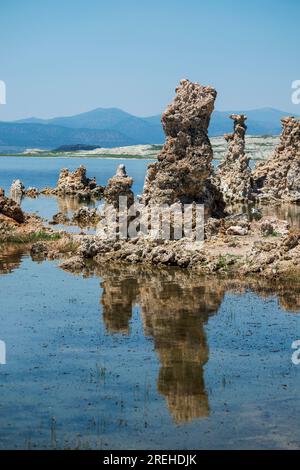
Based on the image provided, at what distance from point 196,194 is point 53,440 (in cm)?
2644

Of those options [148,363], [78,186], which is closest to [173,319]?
[148,363]

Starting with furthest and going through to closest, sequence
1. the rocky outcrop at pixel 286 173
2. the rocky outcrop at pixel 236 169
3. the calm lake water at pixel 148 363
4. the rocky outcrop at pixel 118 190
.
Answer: the rocky outcrop at pixel 286 173, the rocky outcrop at pixel 236 169, the rocky outcrop at pixel 118 190, the calm lake water at pixel 148 363

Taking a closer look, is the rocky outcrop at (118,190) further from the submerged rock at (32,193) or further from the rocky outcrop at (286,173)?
the submerged rock at (32,193)

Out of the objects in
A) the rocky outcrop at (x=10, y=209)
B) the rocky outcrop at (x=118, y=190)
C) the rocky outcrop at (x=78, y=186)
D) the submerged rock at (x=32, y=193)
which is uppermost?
the rocky outcrop at (x=118, y=190)

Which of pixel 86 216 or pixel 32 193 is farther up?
pixel 86 216

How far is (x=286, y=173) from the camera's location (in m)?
68.9

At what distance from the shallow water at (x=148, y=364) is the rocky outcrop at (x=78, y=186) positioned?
40.2 meters

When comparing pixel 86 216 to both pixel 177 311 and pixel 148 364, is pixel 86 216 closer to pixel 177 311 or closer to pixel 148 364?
pixel 177 311

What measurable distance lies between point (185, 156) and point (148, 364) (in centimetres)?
2215

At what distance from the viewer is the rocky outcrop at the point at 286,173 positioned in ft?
224

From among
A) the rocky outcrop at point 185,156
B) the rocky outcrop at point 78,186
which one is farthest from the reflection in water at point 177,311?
the rocky outcrop at point 78,186

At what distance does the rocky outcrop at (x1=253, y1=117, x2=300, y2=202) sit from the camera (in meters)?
68.2

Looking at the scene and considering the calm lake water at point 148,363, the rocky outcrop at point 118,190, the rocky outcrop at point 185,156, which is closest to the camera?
the calm lake water at point 148,363

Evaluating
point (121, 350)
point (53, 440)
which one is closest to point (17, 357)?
point (121, 350)
